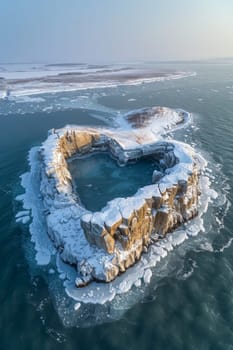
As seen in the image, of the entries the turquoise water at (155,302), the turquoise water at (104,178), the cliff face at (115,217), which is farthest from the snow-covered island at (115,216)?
the turquoise water at (155,302)

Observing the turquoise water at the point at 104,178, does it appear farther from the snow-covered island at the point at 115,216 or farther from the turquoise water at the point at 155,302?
the turquoise water at the point at 155,302

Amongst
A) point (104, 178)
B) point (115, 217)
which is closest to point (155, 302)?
point (115, 217)

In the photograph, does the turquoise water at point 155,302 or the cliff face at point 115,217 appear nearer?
the turquoise water at point 155,302

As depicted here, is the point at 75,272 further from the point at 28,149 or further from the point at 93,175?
the point at 28,149

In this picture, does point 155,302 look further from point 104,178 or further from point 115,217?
point 104,178

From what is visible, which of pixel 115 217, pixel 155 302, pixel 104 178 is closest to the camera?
pixel 155 302

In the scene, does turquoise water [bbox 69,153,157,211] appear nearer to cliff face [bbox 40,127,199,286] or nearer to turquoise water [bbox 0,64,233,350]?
cliff face [bbox 40,127,199,286]

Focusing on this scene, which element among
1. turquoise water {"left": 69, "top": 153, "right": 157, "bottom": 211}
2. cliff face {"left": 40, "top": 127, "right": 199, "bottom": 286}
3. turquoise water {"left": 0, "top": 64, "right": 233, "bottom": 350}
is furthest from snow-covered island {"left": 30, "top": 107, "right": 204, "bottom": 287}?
turquoise water {"left": 0, "top": 64, "right": 233, "bottom": 350}
